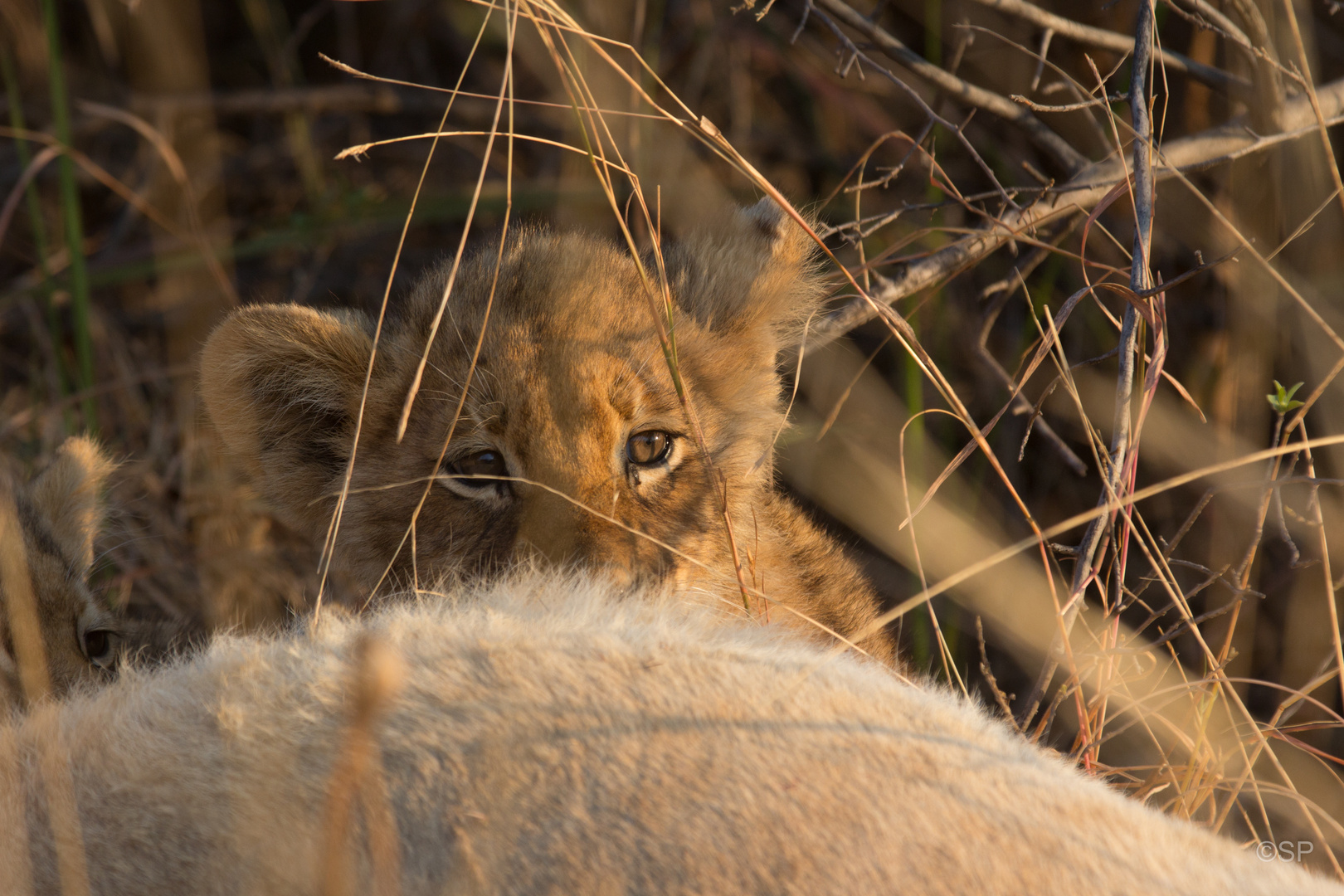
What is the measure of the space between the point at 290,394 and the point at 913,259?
1366 mm

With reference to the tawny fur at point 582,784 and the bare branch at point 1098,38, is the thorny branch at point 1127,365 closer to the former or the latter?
the bare branch at point 1098,38

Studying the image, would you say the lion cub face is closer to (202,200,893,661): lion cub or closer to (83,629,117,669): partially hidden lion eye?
(202,200,893,661): lion cub

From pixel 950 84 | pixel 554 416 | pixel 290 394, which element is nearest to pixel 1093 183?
pixel 950 84

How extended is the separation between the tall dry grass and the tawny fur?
599 mm

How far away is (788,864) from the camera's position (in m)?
0.95

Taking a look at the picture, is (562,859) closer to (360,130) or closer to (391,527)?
(391,527)

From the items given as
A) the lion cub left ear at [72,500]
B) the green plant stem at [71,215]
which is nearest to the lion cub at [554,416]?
the lion cub left ear at [72,500]

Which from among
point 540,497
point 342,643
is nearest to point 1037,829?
point 342,643

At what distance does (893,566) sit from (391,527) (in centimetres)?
174

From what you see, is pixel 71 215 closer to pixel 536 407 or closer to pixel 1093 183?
pixel 536 407

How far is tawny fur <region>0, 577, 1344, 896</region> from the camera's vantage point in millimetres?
958

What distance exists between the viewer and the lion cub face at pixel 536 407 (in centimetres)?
226

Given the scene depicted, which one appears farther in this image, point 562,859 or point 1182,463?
point 1182,463

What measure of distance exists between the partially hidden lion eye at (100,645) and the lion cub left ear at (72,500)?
0.12 metres
